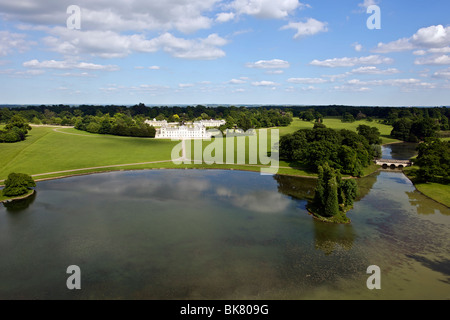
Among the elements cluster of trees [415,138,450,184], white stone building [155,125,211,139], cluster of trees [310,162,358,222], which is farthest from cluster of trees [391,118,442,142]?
cluster of trees [310,162,358,222]

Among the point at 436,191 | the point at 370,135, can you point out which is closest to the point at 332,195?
the point at 436,191

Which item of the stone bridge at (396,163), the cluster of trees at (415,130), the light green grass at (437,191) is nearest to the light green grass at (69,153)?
the stone bridge at (396,163)

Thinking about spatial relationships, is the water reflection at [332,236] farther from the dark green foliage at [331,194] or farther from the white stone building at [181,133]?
the white stone building at [181,133]

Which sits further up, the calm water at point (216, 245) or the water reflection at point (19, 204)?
the water reflection at point (19, 204)

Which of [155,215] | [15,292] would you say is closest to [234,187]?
[155,215]

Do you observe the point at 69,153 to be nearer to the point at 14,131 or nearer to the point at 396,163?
the point at 14,131
